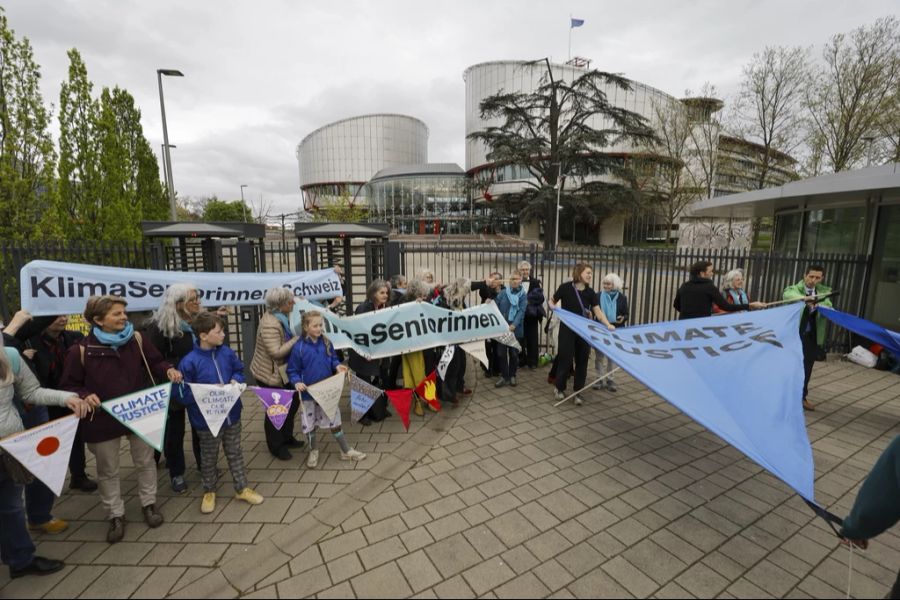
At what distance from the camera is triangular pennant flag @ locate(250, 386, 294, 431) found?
401 centimetres

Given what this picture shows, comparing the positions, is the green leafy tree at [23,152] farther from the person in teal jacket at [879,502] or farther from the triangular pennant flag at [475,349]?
the person in teal jacket at [879,502]

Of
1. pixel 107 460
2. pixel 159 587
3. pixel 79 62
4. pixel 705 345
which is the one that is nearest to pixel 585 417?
pixel 705 345

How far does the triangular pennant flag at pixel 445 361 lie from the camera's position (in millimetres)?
5727

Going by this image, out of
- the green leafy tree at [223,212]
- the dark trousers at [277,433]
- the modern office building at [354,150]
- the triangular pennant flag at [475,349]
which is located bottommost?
the dark trousers at [277,433]

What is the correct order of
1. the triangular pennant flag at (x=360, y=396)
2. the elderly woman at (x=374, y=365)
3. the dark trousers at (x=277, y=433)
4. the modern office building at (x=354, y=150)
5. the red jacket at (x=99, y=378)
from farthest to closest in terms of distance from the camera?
the modern office building at (x=354, y=150), the elderly woman at (x=374, y=365), the triangular pennant flag at (x=360, y=396), the dark trousers at (x=277, y=433), the red jacket at (x=99, y=378)

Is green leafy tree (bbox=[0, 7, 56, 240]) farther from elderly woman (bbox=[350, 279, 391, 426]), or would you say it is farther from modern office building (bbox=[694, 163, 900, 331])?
modern office building (bbox=[694, 163, 900, 331])

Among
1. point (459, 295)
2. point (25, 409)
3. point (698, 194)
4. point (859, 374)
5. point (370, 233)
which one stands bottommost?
point (859, 374)

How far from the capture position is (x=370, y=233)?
7.55 m

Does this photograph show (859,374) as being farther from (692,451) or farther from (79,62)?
(79,62)

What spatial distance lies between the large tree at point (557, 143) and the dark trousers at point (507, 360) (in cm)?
2569

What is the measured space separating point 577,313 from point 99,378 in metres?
5.33

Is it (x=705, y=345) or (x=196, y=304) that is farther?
(x=705, y=345)

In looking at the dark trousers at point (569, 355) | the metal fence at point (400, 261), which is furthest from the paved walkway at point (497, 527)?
the metal fence at point (400, 261)

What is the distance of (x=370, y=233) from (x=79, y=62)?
919 centimetres
